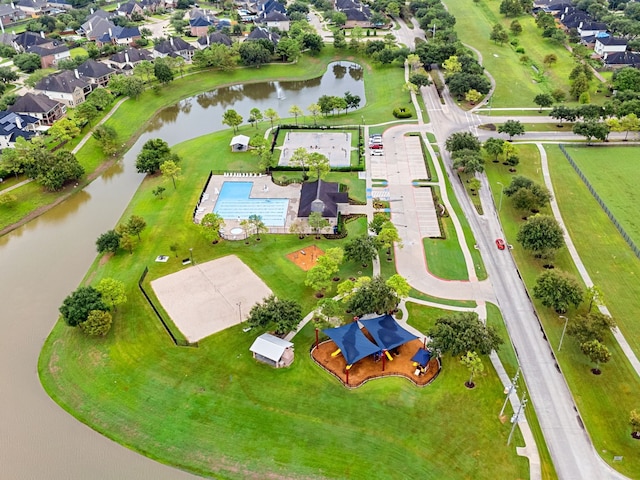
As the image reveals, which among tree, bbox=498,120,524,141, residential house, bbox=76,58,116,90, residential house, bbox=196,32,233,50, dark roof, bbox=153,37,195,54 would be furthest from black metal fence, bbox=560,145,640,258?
residential house, bbox=76,58,116,90

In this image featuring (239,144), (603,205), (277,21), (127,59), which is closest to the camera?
(603,205)

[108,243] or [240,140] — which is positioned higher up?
[108,243]

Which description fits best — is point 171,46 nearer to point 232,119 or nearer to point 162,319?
point 232,119

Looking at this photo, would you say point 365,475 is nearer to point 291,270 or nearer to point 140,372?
point 140,372

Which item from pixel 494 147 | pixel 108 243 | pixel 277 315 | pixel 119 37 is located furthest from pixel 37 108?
pixel 494 147

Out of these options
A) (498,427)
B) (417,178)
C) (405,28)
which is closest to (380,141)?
(417,178)

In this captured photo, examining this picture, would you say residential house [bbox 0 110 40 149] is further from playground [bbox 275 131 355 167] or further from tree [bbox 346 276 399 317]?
tree [bbox 346 276 399 317]
